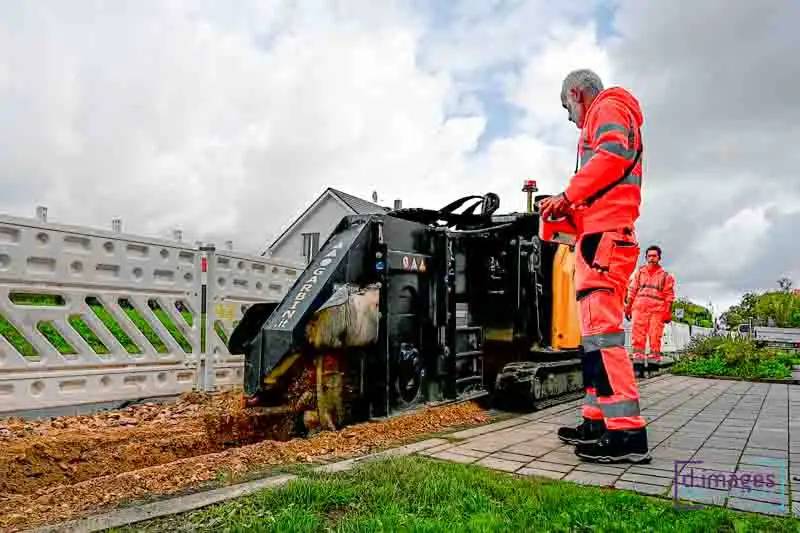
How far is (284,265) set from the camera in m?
7.58

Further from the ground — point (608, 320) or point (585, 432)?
point (608, 320)

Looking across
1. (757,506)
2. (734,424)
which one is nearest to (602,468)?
(757,506)

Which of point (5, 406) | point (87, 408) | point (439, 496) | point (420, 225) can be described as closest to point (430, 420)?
point (420, 225)

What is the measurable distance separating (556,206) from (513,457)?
5.06ft

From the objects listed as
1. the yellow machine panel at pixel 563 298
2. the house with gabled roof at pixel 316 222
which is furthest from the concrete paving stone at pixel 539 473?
the house with gabled roof at pixel 316 222

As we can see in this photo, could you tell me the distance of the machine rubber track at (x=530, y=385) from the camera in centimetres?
564

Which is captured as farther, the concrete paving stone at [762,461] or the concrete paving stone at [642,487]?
the concrete paving stone at [762,461]

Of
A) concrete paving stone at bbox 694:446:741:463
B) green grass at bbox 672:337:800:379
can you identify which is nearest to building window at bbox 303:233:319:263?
green grass at bbox 672:337:800:379

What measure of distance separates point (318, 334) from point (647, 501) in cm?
214

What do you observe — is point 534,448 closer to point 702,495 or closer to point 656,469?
point 656,469

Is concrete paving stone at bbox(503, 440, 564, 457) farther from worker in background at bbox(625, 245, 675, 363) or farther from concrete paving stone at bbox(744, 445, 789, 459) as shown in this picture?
worker in background at bbox(625, 245, 675, 363)

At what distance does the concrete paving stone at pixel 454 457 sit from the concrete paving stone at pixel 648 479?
824 mm

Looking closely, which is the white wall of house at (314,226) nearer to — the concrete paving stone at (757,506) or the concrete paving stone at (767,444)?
the concrete paving stone at (767,444)

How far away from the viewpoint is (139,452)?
3934 mm
